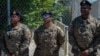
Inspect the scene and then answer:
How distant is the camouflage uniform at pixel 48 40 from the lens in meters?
8.86

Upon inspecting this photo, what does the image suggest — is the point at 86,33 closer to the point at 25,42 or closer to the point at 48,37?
the point at 48,37

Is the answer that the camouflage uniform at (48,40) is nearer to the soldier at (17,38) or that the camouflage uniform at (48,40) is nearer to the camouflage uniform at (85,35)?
the soldier at (17,38)

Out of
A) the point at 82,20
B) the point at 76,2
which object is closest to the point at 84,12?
the point at 82,20

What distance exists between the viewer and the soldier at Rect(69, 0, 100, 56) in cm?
861

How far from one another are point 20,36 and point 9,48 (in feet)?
1.23

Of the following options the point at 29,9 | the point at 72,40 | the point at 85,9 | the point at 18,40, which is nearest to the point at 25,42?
the point at 18,40

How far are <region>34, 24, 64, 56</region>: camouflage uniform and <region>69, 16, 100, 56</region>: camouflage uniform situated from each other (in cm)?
37

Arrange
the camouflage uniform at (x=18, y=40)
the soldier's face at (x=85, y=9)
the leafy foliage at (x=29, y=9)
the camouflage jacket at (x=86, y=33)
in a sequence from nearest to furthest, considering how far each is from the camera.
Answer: the soldier's face at (x=85, y=9), the camouflage jacket at (x=86, y=33), the camouflage uniform at (x=18, y=40), the leafy foliage at (x=29, y=9)

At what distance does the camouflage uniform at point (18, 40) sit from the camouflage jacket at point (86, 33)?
1041mm

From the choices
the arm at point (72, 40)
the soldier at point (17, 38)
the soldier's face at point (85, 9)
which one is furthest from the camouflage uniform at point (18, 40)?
the soldier's face at point (85, 9)

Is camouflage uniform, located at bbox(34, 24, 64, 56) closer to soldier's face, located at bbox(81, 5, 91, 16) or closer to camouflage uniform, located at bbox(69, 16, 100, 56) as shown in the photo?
camouflage uniform, located at bbox(69, 16, 100, 56)

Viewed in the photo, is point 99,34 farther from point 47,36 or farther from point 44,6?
point 44,6

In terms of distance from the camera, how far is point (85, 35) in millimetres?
8680

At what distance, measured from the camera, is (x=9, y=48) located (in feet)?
29.6
